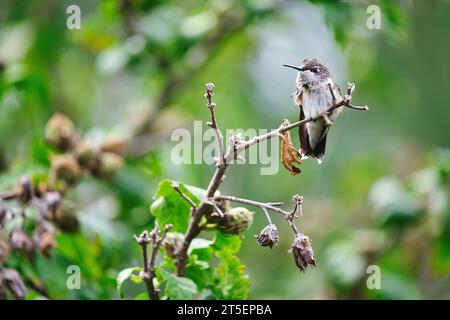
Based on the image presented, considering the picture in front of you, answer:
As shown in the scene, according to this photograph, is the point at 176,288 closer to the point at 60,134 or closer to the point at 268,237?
the point at 268,237

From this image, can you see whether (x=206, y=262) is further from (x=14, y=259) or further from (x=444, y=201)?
(x=444, y=201)

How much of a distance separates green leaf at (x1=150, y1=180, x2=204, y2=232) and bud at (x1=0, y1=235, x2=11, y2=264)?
0.63 m

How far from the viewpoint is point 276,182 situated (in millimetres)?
5812

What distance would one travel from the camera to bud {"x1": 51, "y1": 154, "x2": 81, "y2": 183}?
3232 mm

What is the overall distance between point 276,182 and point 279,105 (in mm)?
630

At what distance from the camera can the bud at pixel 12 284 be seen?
2576mm

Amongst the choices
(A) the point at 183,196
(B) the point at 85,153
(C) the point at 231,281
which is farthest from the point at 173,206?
(B) the point at 85,153

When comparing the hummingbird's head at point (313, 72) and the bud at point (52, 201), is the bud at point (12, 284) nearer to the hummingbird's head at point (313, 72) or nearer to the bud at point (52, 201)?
the bud at point (52, 201)

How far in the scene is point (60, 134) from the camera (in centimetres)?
343

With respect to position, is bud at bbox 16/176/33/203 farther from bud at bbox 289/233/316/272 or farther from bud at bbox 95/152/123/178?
bud at bbox 289/233/316/272

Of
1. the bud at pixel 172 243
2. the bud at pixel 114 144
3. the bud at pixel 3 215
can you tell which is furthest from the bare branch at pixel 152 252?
the bud at pixel 114 144

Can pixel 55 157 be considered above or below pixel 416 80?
below

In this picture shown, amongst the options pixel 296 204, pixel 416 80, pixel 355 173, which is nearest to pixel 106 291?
pixel 296 204

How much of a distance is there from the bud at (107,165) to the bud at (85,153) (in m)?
0.05
